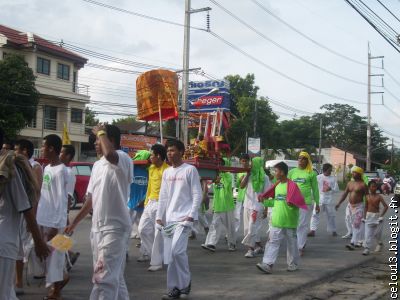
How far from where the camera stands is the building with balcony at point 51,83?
3341 centimetres

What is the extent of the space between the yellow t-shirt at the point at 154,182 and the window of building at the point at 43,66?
27.9 meters

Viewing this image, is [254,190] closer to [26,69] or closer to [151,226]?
[151,226]

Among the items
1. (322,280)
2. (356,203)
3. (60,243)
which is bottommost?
(322,280)

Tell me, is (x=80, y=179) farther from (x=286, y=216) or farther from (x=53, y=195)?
(x=53, y=195)

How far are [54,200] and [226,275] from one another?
2921 mm

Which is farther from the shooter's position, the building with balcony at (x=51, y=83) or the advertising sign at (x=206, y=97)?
the building with balcony at (x=51, y=83)

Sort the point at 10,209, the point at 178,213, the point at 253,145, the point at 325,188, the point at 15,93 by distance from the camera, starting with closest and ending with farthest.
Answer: the point at 10,209
the point at 178,213
the point at 325,188
the point at 15,93
the point at 253,145

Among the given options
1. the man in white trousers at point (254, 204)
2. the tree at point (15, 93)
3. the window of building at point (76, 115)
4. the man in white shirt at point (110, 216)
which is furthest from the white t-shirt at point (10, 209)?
the window of building at point (76, 115)

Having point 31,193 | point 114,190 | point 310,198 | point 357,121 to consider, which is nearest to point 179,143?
point 114,190

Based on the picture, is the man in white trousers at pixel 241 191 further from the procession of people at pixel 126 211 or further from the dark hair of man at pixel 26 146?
the dark hair of man at pixel 26 146

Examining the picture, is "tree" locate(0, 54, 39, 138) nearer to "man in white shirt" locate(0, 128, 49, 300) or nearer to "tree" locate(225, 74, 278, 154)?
"tree" locate(225, 74, 278, 154)

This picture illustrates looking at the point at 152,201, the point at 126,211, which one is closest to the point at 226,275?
the point at 152,201

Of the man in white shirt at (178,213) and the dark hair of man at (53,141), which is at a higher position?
the dark hair of man at (53,141)

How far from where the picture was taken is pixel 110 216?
185 inches
